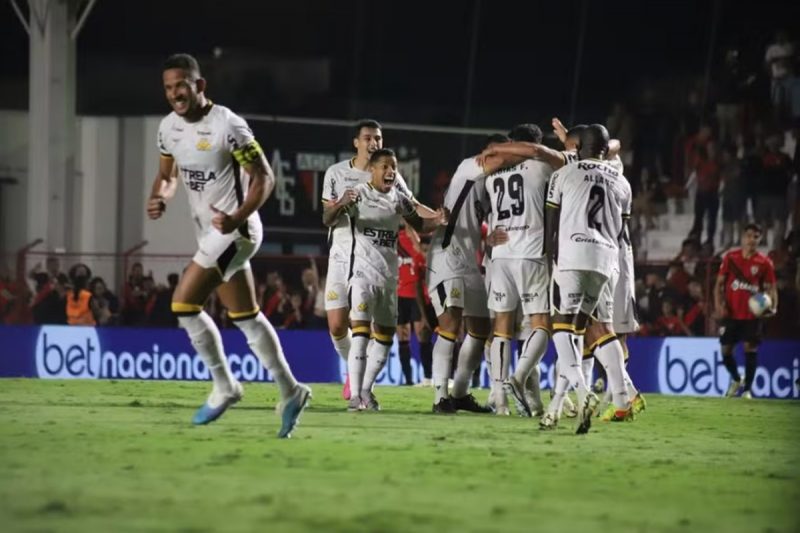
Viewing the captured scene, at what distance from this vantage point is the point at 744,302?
63.9 ft

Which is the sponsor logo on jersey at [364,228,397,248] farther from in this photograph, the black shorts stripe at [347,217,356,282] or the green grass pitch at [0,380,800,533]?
the green grass pitch at [0,380,800,533]

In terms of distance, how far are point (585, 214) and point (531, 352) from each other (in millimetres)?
1541

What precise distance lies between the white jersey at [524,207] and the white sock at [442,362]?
1.17 metres

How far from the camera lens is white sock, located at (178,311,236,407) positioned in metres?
10.4

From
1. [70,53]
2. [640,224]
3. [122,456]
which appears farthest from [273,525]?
[640,224]

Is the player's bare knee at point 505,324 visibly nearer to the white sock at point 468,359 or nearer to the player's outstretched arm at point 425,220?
the white sock at point 468,359

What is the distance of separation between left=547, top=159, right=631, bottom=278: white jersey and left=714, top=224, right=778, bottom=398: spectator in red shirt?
810 centimetres

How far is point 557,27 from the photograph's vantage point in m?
32.8

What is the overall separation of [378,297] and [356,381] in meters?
0.73

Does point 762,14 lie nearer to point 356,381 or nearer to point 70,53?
point 70,53

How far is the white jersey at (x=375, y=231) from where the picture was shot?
13672 mm

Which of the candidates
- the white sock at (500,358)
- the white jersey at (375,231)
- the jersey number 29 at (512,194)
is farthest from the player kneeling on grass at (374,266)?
the white sock at (500,358)

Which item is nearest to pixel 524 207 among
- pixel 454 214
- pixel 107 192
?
pixel 454 214

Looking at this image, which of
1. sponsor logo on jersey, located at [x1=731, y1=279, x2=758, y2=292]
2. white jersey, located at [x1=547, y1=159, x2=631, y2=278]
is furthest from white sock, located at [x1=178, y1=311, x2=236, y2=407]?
sponsor logo on jersey, located at [x1=731, y1=279, x2=758, y2=292]
